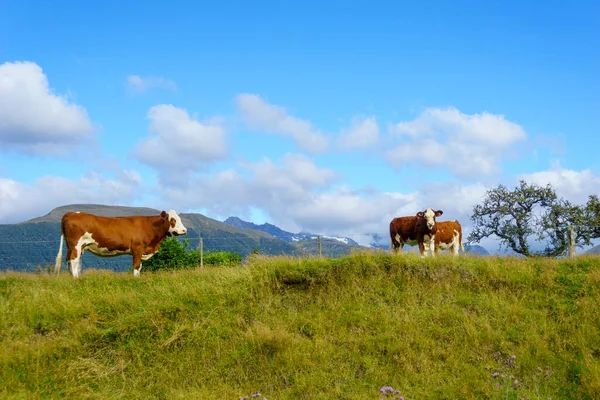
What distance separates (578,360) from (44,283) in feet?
46.7

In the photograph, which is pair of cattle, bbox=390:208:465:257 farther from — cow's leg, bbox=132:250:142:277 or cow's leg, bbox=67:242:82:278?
cow's leg, bbox=67:242:82:278

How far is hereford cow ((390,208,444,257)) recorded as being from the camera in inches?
837

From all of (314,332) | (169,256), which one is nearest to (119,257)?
(169,256)

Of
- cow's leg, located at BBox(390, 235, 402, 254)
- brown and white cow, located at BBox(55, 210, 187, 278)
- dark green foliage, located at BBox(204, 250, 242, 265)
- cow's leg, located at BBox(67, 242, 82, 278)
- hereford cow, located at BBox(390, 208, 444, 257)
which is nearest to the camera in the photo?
cow's leg, located at BBox(67, 242, 82, 278)

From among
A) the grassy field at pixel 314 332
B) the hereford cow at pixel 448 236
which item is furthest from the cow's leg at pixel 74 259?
the hereford cow at pixel 448 236

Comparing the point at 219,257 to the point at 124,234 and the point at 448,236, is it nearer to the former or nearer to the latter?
Result: the point at 124,234

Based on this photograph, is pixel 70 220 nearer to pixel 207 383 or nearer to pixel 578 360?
pixel 207 383

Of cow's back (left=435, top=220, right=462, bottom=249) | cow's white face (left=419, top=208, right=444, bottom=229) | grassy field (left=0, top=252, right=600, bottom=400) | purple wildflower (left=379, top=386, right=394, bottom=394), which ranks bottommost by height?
purple wildflower (left=379, top=386, right=394, bottom=394)

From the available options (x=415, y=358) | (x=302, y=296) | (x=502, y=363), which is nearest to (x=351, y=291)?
(x=302, y=296)

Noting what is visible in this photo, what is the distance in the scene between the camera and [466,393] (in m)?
9.98

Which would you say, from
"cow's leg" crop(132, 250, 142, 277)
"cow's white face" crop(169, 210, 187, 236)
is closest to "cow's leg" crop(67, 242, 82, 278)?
"cow's leg" crop(132, 250, 142, 277)

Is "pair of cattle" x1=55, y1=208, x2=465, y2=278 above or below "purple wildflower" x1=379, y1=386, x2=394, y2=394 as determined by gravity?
above

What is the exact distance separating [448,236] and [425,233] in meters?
3.23

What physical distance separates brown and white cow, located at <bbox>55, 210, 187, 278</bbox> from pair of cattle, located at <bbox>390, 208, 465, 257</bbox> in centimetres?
888
